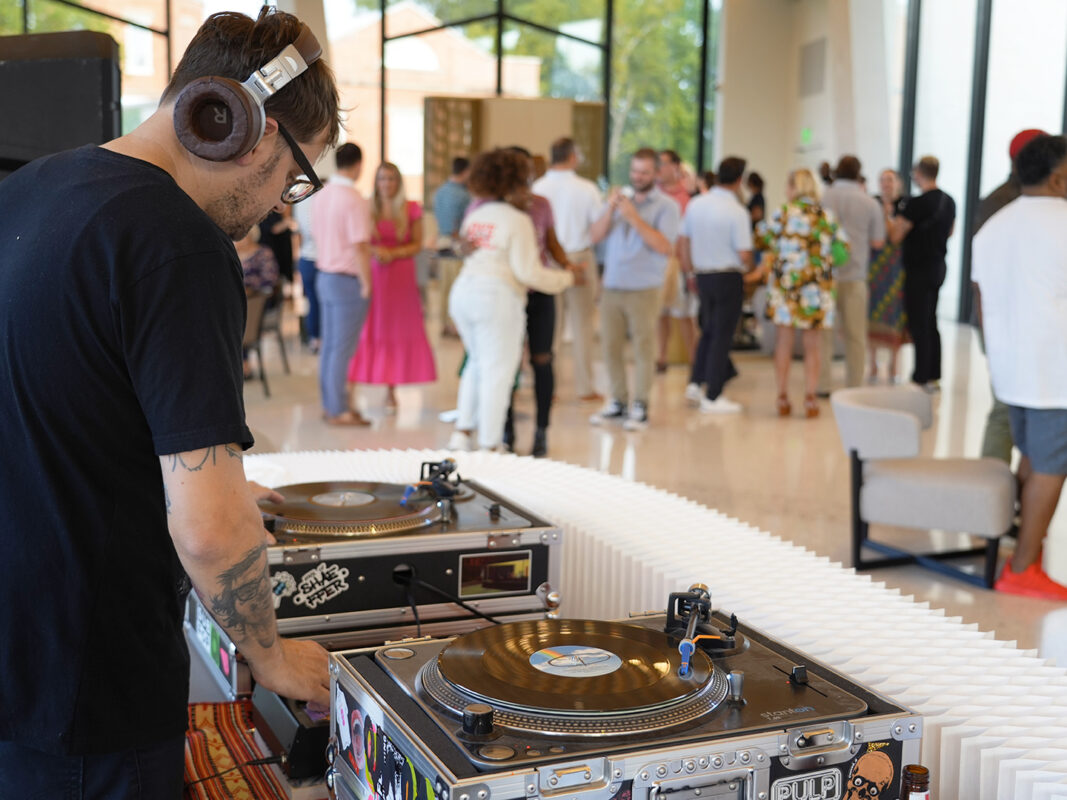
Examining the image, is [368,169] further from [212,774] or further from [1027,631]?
[212,774]

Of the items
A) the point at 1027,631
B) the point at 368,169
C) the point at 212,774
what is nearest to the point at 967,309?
the point at 368,169

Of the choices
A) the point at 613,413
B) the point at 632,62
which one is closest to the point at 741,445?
the point at 613,413

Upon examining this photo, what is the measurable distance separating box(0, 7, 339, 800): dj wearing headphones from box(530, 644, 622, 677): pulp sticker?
350 mm

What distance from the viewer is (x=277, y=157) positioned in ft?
4.45

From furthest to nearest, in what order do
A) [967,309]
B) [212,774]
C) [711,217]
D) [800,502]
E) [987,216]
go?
1. [967,309]
2. [711,217]
3. [800,502]
4. [987,216]
5. [212,774]

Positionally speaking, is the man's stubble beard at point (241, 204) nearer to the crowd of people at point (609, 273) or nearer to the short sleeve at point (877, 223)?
the crowd of people at point (609, 273)

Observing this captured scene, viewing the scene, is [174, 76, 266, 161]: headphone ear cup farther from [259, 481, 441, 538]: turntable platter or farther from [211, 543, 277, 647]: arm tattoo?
[259, 481, 441, 538]: turntable platter

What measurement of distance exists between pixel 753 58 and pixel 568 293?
8.10 m

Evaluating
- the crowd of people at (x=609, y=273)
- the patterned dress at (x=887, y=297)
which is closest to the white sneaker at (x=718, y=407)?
the crowd of people at (x=609, y=273)

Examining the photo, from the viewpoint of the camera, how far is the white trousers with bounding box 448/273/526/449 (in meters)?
5.41

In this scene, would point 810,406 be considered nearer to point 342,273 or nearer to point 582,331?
point 582,331

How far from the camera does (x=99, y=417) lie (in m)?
1.24

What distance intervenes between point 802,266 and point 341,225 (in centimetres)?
299

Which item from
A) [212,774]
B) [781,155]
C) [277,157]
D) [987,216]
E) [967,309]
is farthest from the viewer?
[781,155]
